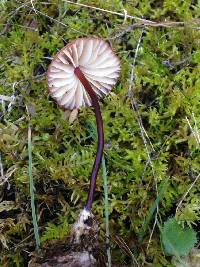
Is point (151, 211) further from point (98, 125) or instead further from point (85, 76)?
point (85, 76)

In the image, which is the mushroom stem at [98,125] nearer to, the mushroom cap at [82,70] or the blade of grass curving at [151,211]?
the mushroom cap at [82,70]

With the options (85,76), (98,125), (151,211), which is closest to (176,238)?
(151,211)

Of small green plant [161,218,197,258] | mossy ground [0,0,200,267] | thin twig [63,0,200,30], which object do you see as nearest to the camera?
small green plant [161,218,197,258]

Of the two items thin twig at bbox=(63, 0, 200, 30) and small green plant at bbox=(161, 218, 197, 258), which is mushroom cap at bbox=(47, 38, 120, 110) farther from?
small green plant at bbox=(161, 218, 197, 258)

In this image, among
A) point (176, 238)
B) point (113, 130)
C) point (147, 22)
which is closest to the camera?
point (176, 238)

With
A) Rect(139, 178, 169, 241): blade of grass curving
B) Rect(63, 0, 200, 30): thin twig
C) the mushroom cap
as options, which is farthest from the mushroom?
Rect(63, 0, 200, 30): thin twig

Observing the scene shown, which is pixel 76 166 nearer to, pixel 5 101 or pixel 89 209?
pixel 89 209

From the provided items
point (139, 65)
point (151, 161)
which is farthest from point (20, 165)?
point (139, 65)

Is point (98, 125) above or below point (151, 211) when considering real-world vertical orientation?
above
